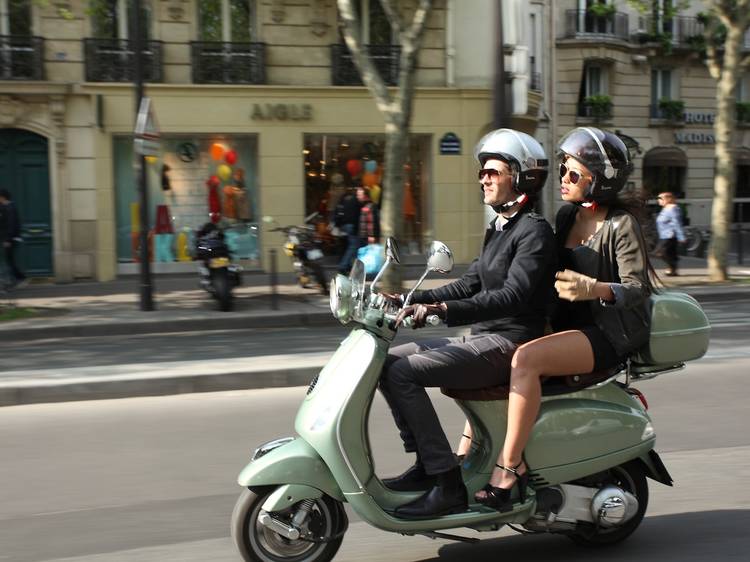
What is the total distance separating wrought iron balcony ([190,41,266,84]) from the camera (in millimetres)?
18406

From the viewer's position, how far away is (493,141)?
371 cm

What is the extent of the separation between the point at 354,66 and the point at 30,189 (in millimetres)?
6814

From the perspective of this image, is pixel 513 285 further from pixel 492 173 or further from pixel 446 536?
pixel 446 536

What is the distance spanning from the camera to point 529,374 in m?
3.58

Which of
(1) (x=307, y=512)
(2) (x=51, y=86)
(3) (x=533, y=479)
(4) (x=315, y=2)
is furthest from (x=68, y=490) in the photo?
(4) (x=315, y=2)

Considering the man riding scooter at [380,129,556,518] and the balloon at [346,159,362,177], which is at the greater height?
the balloon at [346,159,362,177]

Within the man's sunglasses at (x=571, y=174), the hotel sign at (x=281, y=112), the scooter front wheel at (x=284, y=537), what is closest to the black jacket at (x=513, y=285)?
the man's sunglasses at (x=571, y=174)

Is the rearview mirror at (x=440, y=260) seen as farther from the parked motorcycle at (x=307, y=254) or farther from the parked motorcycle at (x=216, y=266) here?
the parked motorcycle at (x=307, y=254)

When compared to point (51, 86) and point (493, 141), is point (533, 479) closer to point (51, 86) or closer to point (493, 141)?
point (493, 141)

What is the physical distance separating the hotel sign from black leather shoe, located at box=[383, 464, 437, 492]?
15.6m

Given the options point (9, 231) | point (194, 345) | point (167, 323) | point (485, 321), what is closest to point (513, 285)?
point (485, 321)

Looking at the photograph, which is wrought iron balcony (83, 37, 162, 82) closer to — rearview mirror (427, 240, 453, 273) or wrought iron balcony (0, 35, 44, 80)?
wrought iron balcony (0, 35, 44, 80)

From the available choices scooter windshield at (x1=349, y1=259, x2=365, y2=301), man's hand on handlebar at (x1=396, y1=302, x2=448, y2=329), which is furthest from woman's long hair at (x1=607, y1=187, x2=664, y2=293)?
scooter windshield at (x1=349, y1=259, x2=365, y2=301)

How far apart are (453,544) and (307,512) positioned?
83 cm
